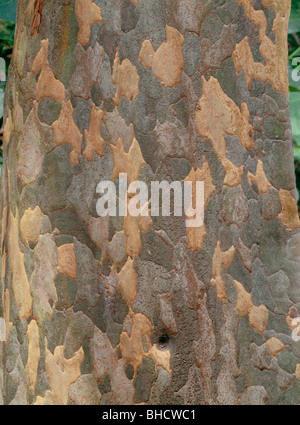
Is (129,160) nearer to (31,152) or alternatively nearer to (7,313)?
(31,152)

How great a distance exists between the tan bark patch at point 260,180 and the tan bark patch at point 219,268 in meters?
0.10

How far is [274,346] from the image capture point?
2.00ft

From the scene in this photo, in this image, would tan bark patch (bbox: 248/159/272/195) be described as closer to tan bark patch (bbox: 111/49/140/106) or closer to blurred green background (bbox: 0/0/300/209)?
tan bark patch (bbox: 111/49/140/106)

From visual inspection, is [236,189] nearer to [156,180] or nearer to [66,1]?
[156,180]

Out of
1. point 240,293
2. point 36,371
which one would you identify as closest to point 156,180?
point 240,293

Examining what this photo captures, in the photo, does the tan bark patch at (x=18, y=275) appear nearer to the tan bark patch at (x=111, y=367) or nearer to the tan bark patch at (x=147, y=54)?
the tan bark patch at (x=111, y=367)

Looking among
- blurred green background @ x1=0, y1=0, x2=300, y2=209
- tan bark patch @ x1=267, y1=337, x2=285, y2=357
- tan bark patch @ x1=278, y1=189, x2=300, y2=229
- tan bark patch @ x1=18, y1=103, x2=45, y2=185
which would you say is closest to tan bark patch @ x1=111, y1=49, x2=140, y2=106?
tan bark patch @ x1=18, y1=103, x2=45, y2=185

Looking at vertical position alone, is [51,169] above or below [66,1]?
below

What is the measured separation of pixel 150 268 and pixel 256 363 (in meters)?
0.18

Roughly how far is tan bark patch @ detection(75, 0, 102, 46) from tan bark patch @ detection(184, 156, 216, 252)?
0.21 m

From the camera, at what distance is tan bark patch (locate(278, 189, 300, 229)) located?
2.06ft

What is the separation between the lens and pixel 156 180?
22.6 inches

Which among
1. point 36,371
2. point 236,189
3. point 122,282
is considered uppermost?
point 236,189

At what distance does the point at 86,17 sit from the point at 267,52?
24cm
